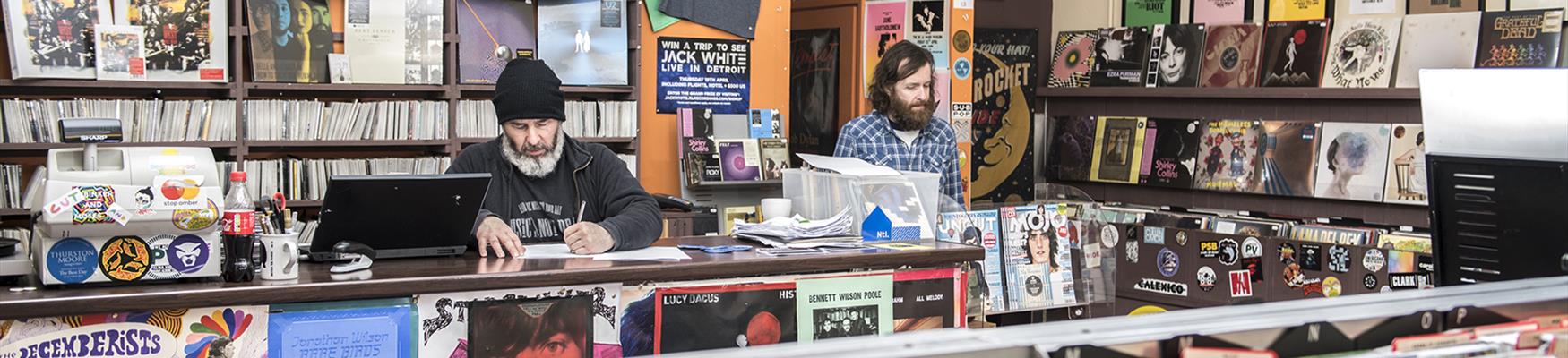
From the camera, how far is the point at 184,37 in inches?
210

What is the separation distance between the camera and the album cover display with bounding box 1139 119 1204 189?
21.7 ft

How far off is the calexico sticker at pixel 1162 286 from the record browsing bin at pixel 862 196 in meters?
2.46

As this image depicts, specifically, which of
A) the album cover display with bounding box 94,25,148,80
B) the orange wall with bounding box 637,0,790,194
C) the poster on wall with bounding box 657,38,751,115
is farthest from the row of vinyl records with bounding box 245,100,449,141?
the poster on wall with bounding box 657,38,751,115

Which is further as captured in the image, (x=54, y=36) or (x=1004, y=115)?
(x=1004, y=115)

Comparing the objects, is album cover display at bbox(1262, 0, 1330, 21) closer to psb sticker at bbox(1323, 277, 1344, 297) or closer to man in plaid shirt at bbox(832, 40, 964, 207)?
psb sticker at bbox(1323, 277, 1344, 297)

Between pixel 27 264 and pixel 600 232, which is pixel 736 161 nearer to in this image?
pixel 600 232

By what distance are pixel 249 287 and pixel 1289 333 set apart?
7.48 ft

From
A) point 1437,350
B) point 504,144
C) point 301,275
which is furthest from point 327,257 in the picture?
point 1437,350

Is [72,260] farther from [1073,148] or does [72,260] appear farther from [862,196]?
[1073,148]

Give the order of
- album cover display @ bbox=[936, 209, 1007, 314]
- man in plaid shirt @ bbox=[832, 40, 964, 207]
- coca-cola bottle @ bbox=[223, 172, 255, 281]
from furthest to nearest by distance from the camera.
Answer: man in plaid shirt @ bbox=[832, 40, 964, 207] → album cover display @ bbox=[936, 209, 1007, 314] → coca-cola bottle @ bbox=[223, 172, 255, 281]

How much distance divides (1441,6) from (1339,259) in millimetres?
1122

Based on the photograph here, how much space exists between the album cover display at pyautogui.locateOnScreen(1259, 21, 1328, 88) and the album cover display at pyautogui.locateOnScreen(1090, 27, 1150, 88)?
2.27ft

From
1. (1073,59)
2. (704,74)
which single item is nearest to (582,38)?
(704,74)

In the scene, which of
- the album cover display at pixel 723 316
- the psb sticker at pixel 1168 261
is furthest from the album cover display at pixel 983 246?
the psb sticker at pixel 1168 261
